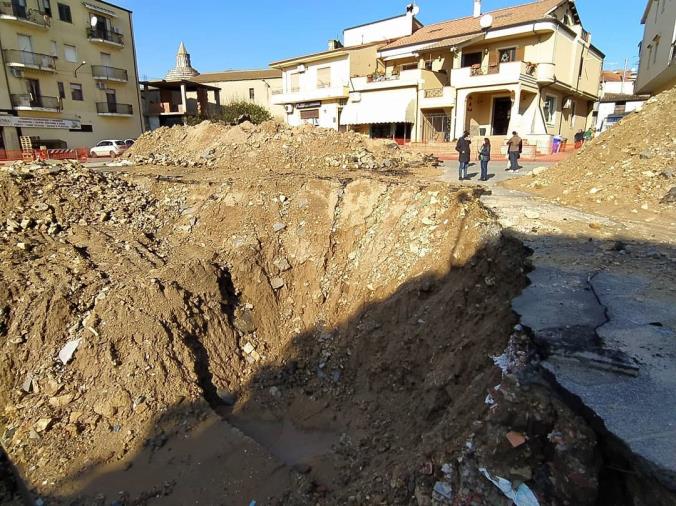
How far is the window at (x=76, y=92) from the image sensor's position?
32.7 metres

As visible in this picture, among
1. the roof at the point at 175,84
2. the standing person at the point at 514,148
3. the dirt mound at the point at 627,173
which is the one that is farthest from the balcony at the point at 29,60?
the dirt mound at the point at 627,173

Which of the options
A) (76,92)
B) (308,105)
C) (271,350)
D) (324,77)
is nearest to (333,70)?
(324,77)

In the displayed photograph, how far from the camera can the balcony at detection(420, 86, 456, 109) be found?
24297 millimetres

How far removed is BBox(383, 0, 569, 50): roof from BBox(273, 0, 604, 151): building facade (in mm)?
76

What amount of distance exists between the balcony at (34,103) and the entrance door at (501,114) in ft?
99.3

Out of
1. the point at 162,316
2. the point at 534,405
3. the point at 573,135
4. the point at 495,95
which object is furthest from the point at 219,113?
the point at 534,405

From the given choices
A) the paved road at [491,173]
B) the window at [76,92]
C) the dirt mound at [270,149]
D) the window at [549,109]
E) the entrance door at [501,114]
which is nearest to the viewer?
the paved road at [491,173]

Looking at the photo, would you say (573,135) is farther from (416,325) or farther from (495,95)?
(416,325)

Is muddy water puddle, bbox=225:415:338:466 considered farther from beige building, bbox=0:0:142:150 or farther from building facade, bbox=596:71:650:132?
building facade, bbox=596:71:650:132

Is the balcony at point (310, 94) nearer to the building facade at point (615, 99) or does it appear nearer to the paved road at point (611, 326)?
the building facade at point (615, 99)

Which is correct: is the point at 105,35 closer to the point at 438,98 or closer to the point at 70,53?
the point at 70,53

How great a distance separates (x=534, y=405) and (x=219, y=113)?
45712 millimetres

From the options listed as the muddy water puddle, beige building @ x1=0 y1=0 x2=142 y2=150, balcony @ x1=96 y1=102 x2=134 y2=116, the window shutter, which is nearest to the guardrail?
beige building @ x1=0 y1=0 x2=142 y2=150

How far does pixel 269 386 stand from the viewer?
6797mm
